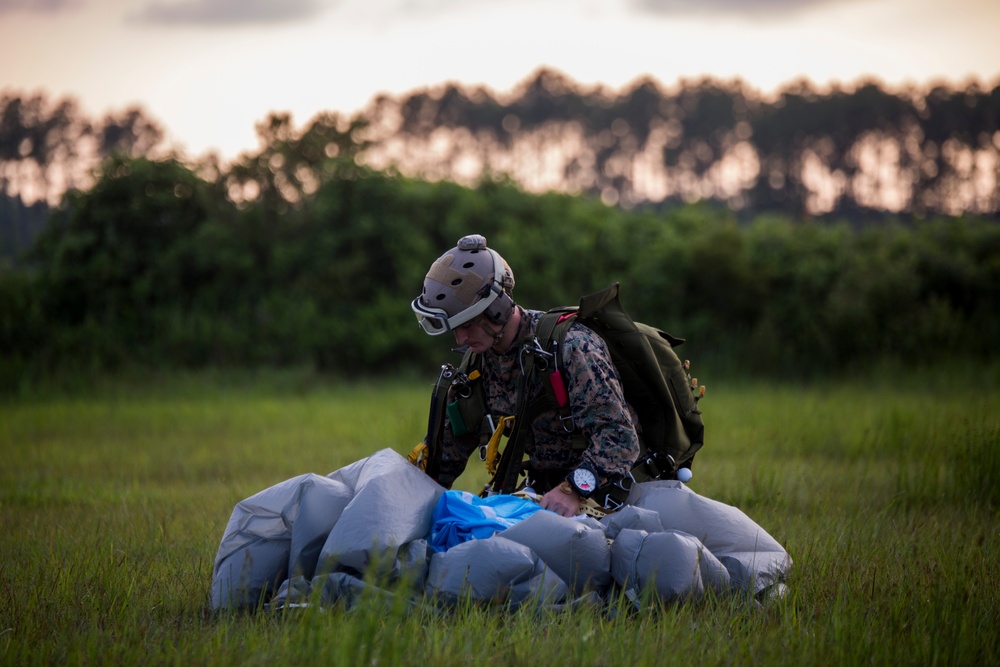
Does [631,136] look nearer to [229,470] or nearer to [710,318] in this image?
[710,318]

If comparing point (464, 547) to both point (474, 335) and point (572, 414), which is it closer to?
point (572, 414)

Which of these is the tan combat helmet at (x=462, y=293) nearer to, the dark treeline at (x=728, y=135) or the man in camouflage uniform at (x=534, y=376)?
the man in camouflage uniform at (x=534, y=376)

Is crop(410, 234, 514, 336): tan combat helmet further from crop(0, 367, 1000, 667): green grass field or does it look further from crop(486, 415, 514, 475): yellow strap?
crop(0, 367, 1000, 667): green grass field

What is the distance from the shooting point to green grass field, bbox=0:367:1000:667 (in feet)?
12.1

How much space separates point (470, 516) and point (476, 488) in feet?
12.0

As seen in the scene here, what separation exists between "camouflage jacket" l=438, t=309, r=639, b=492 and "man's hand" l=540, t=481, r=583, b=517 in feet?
0.53

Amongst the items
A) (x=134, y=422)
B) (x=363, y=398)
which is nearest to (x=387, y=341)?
(x=363, y=398)

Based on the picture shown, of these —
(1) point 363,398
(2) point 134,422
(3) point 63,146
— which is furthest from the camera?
(3) point 63,146

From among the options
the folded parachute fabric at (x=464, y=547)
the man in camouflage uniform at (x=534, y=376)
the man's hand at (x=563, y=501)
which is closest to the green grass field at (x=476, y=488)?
the folded parachute fabric at (x=464, y=547)

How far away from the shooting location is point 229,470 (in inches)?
360

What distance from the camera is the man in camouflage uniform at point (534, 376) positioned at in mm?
4656

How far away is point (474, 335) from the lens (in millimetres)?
4922

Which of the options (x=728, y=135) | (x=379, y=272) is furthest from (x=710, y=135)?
(x=379, y=272)

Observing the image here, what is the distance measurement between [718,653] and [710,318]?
1383 centimetres
